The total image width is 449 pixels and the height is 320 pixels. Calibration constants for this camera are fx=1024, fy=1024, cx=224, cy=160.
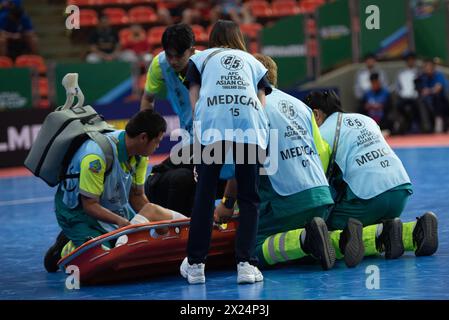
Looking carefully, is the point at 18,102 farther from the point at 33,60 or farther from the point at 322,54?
the point at 322,54

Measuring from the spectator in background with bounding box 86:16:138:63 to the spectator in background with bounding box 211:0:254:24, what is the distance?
2.41 m

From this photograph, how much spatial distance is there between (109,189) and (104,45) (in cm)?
1288

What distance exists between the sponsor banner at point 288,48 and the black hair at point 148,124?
1289 centimetres

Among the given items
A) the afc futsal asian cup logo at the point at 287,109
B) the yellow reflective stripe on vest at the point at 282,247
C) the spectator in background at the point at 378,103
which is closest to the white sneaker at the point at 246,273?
the yellow reflective stripe on vest at the point at 282,247

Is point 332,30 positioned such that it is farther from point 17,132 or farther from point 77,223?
point 77,223

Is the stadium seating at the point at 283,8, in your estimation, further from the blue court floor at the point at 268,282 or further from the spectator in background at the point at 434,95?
the blue court floor at the point at 268,282

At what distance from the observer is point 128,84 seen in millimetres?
18297

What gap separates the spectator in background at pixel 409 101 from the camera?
20.4 m

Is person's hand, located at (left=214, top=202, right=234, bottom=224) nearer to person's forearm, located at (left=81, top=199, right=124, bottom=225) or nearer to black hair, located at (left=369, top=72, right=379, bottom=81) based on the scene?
person's forearm, located at (left=81, top=199, right=124, bottom=225)
